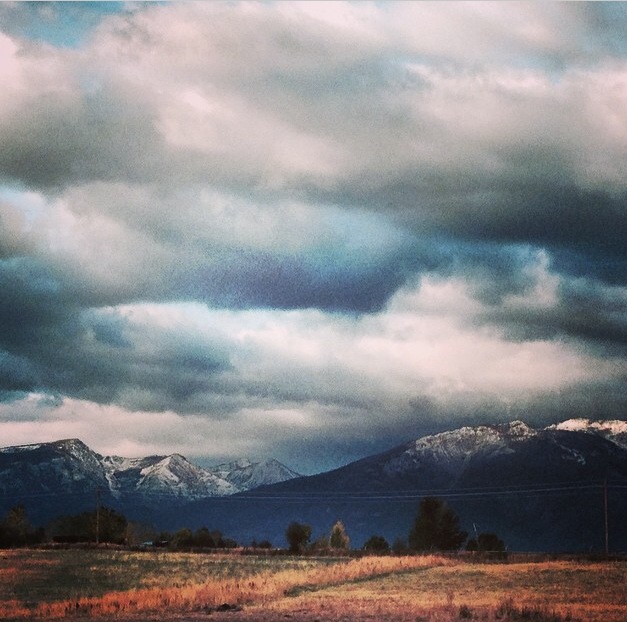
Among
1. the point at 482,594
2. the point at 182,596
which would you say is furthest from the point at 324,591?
the point at 182,596

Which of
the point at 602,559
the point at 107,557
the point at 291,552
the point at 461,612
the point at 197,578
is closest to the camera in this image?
the point at 461,612

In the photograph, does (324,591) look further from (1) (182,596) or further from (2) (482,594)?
(1) (182,596)

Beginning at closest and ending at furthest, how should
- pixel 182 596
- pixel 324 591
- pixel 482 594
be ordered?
pixel 182 596
pixel 482 594
pixel 324 591

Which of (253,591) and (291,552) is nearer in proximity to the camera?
(253,591)

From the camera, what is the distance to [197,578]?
313ft

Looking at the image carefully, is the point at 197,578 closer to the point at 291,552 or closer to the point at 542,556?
the point at 542,556

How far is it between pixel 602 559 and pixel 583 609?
6681 centimetres

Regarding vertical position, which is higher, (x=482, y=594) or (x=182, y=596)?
(x=182, y=596)

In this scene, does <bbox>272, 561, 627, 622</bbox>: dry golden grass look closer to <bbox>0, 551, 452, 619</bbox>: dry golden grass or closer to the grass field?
the grass field

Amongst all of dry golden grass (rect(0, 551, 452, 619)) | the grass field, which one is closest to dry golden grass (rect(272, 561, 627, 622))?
the grass field

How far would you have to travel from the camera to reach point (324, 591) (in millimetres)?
77062

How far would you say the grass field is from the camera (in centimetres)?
5859

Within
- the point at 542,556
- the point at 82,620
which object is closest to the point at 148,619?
the point at 82,620

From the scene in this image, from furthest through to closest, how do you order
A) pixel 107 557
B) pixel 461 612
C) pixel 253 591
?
pixel 107 557
pixel 253 591
pixel 461 612
